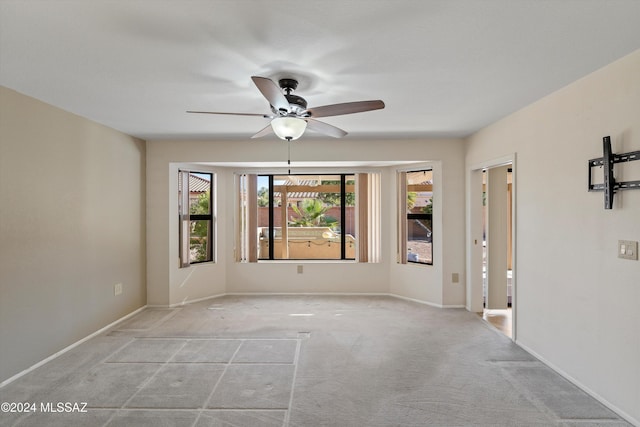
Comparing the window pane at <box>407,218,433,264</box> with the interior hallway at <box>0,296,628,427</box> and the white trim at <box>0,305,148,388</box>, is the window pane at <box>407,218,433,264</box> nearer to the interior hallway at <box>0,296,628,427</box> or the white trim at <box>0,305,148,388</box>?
the interior hallway at <box>0,296,628,427</box>

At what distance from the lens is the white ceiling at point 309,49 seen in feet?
5.35

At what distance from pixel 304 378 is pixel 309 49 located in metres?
2.42

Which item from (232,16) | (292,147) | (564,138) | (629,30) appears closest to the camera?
(232,16)

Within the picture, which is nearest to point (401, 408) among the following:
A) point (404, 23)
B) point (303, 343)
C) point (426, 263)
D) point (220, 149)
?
point (303, 343)

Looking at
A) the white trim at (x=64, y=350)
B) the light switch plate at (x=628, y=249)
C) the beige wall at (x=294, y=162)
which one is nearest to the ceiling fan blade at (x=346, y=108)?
the light switch plate at (x=628, y=249)

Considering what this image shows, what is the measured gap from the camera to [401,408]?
2301 millimetres

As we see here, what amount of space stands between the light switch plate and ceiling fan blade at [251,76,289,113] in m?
2.41

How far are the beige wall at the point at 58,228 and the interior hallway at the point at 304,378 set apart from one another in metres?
0.32

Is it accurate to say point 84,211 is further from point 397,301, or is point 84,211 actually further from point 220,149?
point 397,301

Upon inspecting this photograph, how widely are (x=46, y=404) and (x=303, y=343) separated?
205 cm

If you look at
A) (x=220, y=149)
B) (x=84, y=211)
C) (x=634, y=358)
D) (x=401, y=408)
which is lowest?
(x=401, y=408)

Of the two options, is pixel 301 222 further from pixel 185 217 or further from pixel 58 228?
pixel 58 228

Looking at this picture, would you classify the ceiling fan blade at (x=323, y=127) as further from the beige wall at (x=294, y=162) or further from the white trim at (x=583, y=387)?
the white trim at (x=583, y=387)

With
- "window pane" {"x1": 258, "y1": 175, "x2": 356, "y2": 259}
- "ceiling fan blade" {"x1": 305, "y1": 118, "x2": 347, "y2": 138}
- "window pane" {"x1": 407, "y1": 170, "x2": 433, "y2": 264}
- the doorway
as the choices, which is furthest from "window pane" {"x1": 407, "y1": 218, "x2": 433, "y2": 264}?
"ceiling fan blade" {"x1": 305, "y1": 118, "x2": 347, "y2": 138}
